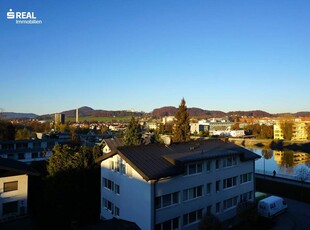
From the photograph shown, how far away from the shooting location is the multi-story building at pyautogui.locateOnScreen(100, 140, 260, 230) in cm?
1700

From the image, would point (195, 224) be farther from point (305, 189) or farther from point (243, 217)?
point (305, 189)

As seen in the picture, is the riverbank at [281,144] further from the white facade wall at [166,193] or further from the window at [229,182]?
the white facade wall at [166,193]

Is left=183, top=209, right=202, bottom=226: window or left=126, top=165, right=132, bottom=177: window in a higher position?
left=126, top=165, right=132, bottom=177: window

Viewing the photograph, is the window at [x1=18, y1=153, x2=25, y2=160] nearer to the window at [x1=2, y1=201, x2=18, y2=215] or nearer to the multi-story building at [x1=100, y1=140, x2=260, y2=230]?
the window at [x1=2, y1=201, x2=18, y2=215]

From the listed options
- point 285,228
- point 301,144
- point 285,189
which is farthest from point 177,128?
point 301,144

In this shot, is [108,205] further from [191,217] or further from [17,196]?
[17,196]

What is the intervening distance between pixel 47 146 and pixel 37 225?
36011 mm

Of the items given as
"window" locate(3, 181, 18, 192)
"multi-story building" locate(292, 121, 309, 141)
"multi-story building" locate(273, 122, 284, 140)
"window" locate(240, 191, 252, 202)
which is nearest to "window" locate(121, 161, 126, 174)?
"window" locate(3, 181, 18, 192)

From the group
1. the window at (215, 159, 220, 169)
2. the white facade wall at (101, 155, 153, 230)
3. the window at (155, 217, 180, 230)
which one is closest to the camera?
the white facade wall at (101, 155, 153, 230)

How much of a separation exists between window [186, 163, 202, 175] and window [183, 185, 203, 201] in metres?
1.11

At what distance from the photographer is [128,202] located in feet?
59.9

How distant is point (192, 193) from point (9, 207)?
46.8 ft

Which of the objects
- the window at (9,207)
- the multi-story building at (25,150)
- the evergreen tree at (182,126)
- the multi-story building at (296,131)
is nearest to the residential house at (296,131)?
the multi-story building at (296,131)

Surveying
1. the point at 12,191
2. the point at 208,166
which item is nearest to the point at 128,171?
the point at 208,166
